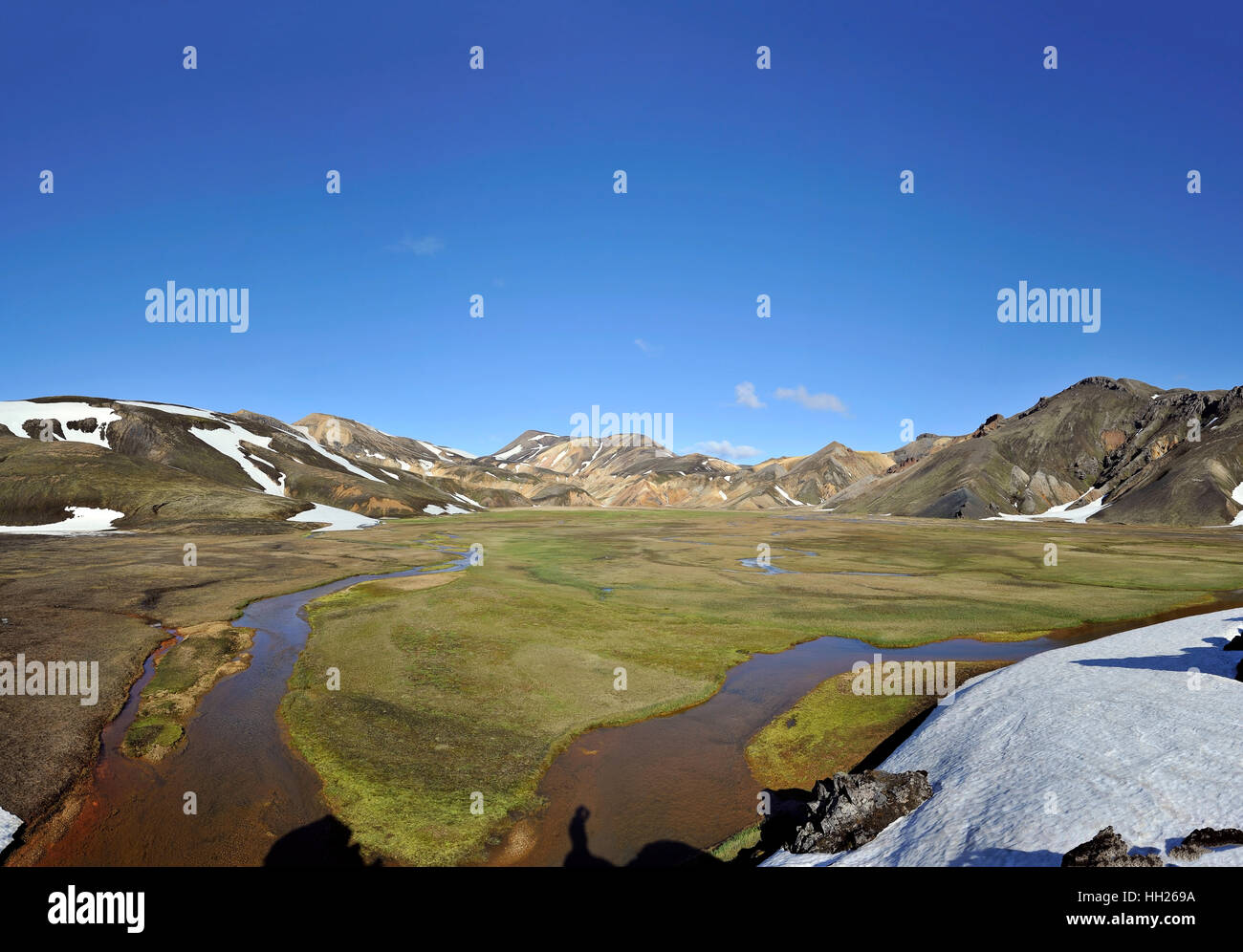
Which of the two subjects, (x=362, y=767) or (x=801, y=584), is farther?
(x=801, y=584)

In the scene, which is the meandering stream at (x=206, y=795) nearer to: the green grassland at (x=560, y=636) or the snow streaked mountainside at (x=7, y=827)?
the snow streaked mountainside at (x=7, y=827)

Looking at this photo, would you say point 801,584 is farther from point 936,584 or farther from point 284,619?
point 284,619

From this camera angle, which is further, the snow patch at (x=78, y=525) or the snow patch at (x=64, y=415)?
the snow patch at (x=64, y=415)

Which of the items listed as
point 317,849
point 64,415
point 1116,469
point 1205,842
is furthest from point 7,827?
point 1116,469

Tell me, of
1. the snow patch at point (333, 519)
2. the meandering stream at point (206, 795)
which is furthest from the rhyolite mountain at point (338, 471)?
the meandering stream at point (206, 795)
